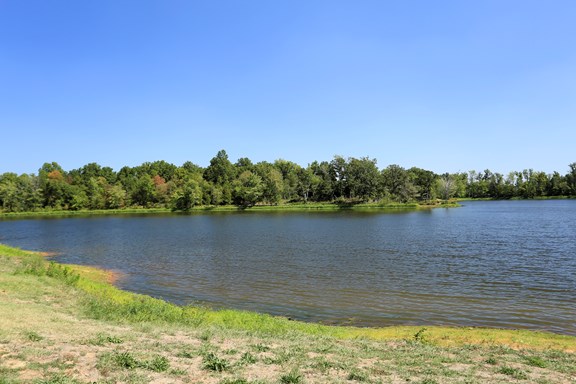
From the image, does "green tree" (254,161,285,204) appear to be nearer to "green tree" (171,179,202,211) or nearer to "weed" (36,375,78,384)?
"green tree" (171,179,202,211)

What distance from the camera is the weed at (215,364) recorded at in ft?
31.1

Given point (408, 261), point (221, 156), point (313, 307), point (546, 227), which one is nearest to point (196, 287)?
point (313, 307)

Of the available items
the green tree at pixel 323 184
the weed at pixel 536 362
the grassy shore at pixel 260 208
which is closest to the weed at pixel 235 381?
the weed at pixel 536 362

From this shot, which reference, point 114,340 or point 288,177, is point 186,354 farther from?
point 288,177

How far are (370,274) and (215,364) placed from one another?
22.4 meters

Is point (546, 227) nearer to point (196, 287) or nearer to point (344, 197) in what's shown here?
point (196, 287)

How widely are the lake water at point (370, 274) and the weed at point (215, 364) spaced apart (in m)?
11.0

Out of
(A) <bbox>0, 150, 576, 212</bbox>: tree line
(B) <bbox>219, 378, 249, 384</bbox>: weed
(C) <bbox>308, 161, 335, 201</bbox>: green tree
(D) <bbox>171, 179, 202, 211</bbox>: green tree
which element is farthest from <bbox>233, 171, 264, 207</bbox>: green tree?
(B) <bbox>219, 378, 249, 384</bbox>: weed

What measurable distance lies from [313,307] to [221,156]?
6694 inches

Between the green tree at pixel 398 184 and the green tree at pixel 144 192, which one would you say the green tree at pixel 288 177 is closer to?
the green tree at pixel 398 184

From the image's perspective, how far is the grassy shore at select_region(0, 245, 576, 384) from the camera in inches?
356

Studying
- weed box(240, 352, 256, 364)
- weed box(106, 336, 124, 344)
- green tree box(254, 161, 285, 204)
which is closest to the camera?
weed box(240, 352, 256, 364)

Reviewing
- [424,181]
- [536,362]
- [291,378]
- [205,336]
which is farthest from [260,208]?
[291,378]

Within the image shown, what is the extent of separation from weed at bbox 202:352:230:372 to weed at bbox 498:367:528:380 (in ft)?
24.7
